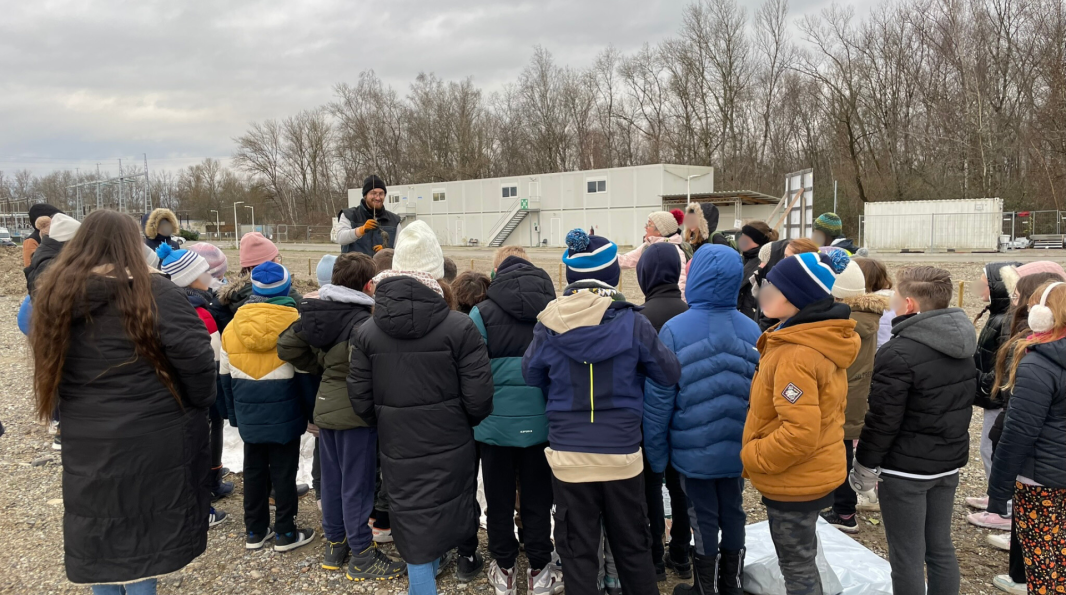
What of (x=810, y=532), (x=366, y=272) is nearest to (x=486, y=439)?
(x=366, y=272)

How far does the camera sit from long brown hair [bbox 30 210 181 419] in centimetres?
247

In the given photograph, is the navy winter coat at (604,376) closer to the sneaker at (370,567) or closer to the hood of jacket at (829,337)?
the hood of jacket at (829,337)

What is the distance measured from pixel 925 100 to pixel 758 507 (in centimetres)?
4176

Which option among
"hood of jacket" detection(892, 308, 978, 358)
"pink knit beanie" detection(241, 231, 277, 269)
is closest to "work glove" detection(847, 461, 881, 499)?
"hood of jacket" detection(892, 308, 978, 358)

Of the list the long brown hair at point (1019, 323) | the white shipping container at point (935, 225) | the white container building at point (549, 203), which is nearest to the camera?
the long brown hair at point (1019, 323)

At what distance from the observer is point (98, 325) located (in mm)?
2535

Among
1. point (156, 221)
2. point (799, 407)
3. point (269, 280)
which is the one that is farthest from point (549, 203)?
point (799, 407)

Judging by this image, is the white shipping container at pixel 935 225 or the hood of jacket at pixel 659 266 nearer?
the hood of jacket at pixel 659 266

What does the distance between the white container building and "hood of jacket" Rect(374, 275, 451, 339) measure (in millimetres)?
32772

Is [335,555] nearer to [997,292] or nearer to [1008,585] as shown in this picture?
[1008,585]

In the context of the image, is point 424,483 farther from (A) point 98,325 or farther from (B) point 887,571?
(B) point 887,571

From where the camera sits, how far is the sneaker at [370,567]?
3541 millimetres

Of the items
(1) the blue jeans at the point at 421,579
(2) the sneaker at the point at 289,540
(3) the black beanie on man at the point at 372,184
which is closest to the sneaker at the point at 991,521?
(1) the blue jeans at the point at 421,579

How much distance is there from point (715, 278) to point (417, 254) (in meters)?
1.52
